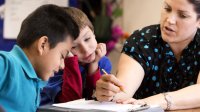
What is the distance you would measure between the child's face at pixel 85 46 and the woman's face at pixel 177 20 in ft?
1.13

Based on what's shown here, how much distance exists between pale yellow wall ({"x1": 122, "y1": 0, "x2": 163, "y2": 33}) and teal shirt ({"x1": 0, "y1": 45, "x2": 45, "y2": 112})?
2.12 metres

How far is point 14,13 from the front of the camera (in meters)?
2.70

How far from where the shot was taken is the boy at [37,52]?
3.62ft

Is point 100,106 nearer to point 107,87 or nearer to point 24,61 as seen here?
point 107,87

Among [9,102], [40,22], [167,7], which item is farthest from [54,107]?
[167,7]

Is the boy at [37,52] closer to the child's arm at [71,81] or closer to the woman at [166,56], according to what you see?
the child's arm at [71,81]

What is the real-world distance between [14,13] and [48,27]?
157 cm

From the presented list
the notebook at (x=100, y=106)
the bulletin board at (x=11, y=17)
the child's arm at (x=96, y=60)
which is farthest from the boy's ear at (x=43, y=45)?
the bulletin board at (x=11, y=17)

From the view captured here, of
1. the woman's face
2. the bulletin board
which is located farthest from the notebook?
the bulletin board

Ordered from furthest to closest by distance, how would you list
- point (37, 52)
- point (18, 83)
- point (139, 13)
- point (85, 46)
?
point (139, 13), point (85, 46), point (37, 52), point (18, 83)

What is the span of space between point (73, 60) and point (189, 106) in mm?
495

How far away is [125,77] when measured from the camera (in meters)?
1.59

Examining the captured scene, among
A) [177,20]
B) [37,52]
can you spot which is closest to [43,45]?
[37,52]

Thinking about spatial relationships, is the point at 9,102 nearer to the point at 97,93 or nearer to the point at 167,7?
the point at 97,93
